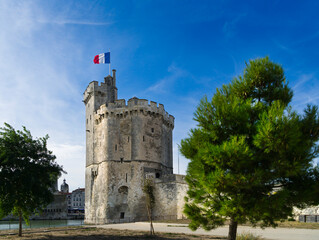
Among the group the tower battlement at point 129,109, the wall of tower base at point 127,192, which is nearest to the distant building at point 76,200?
the wall of tower base at point 127,192

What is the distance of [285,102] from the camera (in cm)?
1188

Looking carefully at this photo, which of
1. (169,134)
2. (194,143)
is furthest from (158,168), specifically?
(194,143)

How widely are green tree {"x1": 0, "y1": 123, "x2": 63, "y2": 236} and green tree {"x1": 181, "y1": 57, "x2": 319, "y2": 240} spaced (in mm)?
10858

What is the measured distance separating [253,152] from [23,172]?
542 inches

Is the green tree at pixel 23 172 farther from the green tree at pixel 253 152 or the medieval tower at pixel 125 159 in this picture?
the medieval tower at pixel 125 159

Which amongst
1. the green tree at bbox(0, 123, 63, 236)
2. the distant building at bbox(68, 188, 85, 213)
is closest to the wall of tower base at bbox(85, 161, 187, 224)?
the green tree at bbox(0, 123, 63, 236)

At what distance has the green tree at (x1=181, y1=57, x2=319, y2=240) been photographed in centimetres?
979

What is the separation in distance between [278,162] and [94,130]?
39.1 meters

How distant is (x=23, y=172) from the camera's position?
17.9m

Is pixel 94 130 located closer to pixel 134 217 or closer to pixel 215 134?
pixel 134 217

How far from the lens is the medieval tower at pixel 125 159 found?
131 ft

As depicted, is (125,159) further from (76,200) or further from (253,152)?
(76,200)

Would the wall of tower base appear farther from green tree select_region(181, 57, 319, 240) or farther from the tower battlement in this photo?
green tree select_region(181, 57, 319, 240)

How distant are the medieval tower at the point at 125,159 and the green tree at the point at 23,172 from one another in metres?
21.1
